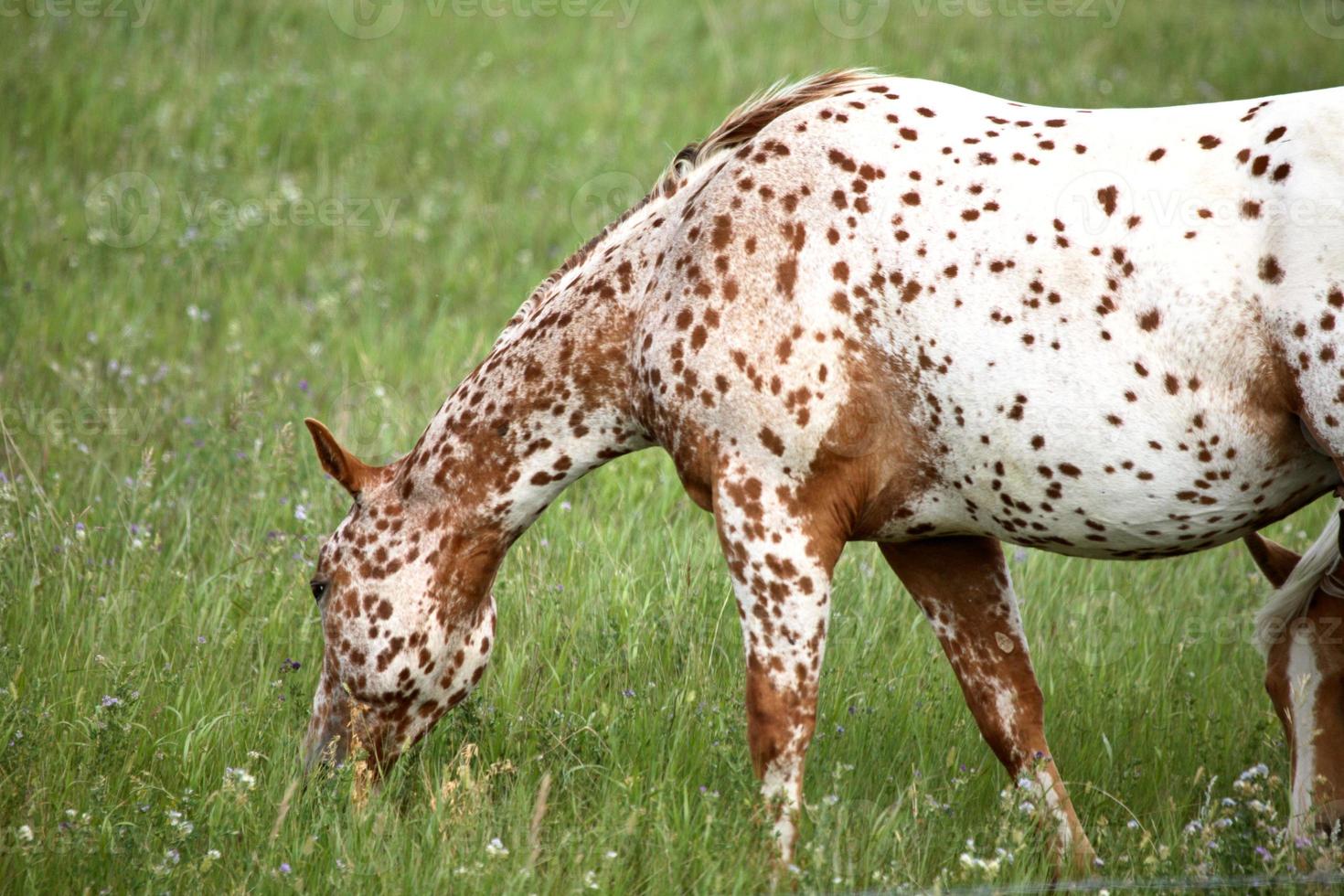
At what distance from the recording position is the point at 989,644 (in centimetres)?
384

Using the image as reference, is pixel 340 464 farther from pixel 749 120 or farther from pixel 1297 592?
pixel 1297 592

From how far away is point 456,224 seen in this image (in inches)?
347

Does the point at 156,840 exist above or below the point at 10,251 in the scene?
below

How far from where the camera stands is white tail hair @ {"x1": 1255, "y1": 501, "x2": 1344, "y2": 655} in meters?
3.74

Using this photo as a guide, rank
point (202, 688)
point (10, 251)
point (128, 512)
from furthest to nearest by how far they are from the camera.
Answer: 1. point (10, 251)
2. point (128, 512)
3. point (202, 688)

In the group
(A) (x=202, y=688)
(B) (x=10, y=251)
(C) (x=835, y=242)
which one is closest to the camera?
(C) (x=835, y=242)

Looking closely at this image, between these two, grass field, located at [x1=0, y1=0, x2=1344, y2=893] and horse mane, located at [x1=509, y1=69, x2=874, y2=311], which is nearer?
grass field, located at [x1=0, y1=0, x2=1344, y2=893]

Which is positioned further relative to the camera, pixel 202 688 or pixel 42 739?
pixel 202 688

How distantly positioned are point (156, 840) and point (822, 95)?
2.68 metres

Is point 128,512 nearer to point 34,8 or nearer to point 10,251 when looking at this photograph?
point 10,251

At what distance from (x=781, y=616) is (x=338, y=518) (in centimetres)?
285

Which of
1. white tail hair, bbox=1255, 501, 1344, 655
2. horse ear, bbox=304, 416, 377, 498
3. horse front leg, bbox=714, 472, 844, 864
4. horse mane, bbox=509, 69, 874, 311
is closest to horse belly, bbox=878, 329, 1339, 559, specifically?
horse front leg, bbox=714, 472, 844, 864

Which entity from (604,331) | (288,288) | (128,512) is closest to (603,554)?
(604,331)

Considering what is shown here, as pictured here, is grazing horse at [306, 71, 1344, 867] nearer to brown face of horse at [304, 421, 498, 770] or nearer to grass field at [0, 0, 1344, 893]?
brown face of horse at [304, 421, 498, 770]
